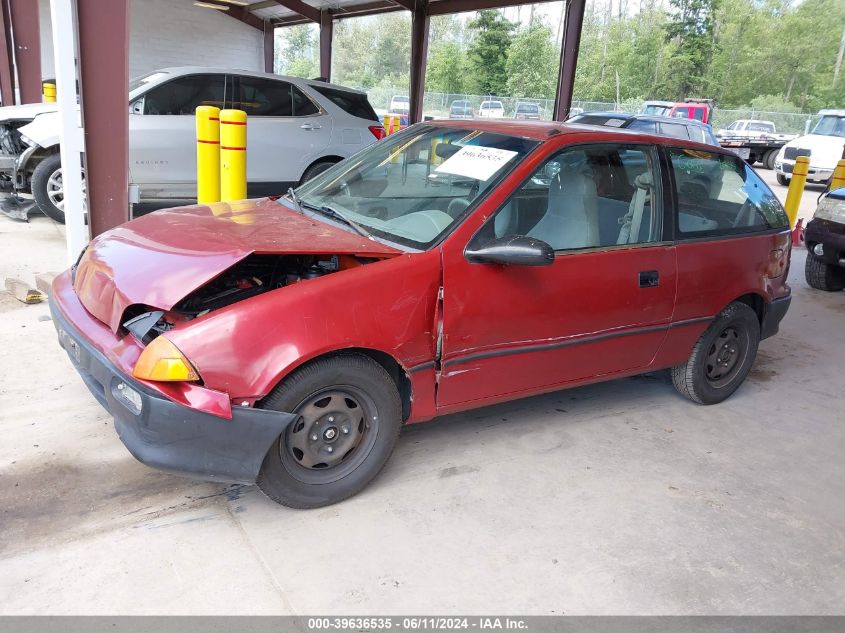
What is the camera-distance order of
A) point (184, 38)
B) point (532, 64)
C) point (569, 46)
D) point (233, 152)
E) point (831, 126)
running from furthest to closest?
point (532, 64), point (184, 38), point (831, 126), point (569, 46), point (233, 152)

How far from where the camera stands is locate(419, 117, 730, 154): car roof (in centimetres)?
345

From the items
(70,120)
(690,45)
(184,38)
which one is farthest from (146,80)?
(690,45)

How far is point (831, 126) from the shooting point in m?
19.3

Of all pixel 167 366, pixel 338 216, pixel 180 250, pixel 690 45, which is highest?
pixel 690 45

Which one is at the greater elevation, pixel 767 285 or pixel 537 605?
pixel 767 285

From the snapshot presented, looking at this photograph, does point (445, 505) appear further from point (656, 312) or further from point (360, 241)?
point (656, 312)

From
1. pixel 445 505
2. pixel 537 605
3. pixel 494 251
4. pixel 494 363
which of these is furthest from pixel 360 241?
pixel 537 605

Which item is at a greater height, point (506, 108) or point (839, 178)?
point (506, 108)

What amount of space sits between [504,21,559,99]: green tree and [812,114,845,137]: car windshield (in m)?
27.9

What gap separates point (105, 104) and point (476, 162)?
9.92ft

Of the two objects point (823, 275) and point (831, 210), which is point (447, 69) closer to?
point (823, 275)

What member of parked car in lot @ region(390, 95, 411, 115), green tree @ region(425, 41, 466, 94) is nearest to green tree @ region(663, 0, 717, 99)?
green tree @ region(425, 41, 466, 94)

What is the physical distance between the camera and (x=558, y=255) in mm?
3311

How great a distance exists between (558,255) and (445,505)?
1312mm
